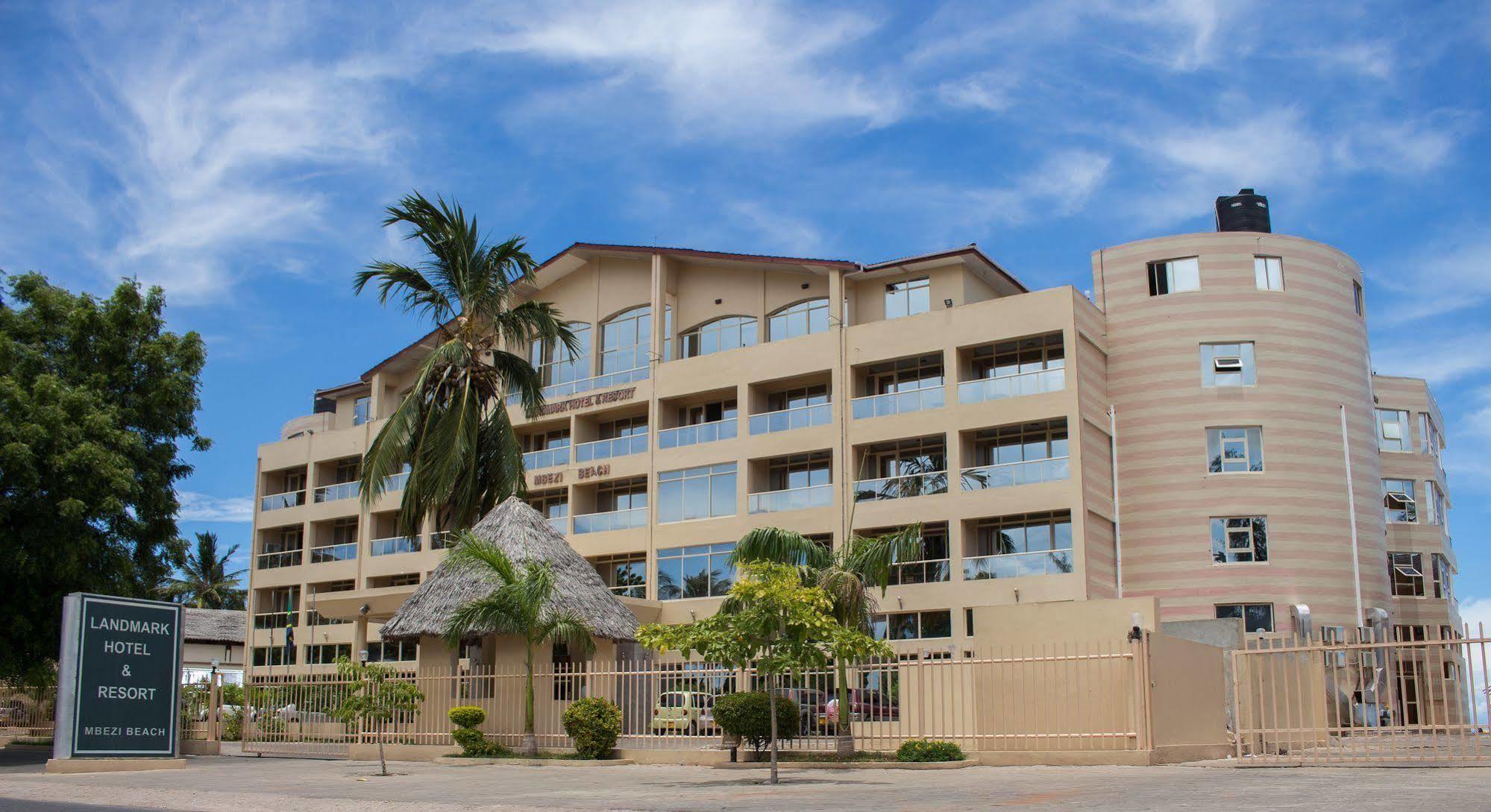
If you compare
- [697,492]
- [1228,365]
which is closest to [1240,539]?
[1228,365]

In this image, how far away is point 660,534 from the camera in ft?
133

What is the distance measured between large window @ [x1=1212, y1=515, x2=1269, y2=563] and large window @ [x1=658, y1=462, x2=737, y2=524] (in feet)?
44.0

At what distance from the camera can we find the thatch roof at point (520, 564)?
27109 millimetres

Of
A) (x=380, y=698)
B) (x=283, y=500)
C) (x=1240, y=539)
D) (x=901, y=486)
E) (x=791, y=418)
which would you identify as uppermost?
(x=791, y=418)

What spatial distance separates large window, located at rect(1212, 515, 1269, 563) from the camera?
35438mm

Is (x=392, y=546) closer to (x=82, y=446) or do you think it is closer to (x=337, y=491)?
(x=337, y=491)

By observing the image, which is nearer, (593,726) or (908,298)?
(593,726)

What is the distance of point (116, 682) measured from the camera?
21344 millimetres

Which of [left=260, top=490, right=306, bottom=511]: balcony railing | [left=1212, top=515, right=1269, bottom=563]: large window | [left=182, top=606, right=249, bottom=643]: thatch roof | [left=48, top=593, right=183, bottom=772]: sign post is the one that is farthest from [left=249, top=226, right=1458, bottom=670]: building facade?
[left=182, top=606, right=249, bottom=643]: thatch roof

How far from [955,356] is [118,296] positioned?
67.1ft

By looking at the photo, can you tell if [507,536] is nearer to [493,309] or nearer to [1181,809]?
[493,309]

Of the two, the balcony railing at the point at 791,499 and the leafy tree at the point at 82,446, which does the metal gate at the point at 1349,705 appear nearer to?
the balcony railing at the point at 791,499

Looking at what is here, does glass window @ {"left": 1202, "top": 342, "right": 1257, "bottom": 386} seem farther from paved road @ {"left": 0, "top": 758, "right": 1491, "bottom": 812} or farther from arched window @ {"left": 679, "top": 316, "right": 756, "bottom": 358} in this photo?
paved road @ {"left": 0, "top": 758, "right": 1491, "bottom": 812}

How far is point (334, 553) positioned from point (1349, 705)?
36186mm
